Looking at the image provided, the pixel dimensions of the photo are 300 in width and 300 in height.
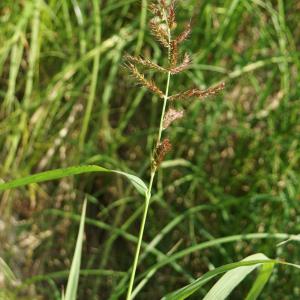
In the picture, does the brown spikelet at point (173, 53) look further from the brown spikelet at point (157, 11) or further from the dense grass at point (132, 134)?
the dense grass at point (132, 134)

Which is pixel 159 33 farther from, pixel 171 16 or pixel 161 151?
pixel 161 151

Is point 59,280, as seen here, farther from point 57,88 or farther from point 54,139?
point 57,88

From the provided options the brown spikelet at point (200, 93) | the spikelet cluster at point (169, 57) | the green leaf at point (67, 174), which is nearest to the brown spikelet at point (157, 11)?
the spikelet cluster at point (169, 57)

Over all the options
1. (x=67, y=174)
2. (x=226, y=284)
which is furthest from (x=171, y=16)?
(x=226, y=284)

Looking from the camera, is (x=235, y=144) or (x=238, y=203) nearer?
(x=238, y=203)

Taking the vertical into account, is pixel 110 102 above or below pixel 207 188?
above

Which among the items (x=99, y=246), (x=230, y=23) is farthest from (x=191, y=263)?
(x=230, y=23)

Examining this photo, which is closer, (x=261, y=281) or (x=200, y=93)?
(x=200, y=93)
